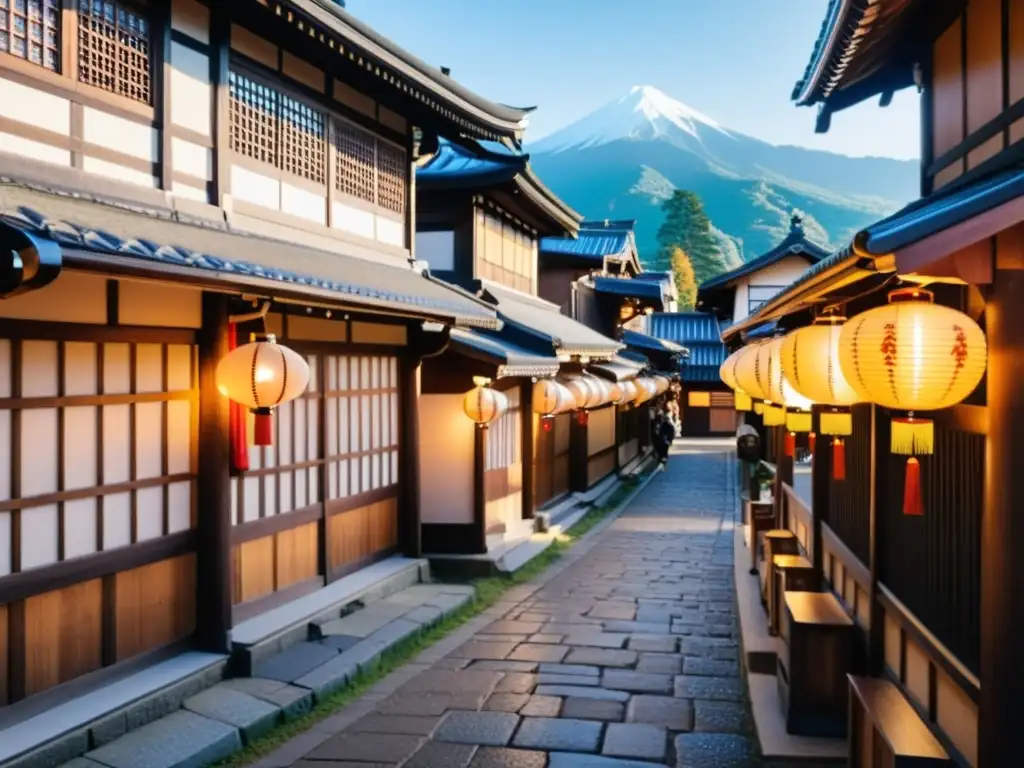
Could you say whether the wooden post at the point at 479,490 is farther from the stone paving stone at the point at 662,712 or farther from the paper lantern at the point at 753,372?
the stone paving stone at the point at 662,712

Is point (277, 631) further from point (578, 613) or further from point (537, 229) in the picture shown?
point (537, 229)

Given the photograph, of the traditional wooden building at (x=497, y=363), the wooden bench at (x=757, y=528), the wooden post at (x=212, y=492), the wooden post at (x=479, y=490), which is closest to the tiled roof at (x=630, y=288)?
the traditional wooden building at (x=497, y=363)

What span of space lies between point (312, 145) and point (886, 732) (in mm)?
10014

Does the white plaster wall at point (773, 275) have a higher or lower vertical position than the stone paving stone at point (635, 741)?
higher

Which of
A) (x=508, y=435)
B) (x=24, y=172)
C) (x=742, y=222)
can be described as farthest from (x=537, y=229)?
(x=742, y=222)

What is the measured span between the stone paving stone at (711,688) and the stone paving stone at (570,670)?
3.22 feet

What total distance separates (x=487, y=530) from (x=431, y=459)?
1892 mm

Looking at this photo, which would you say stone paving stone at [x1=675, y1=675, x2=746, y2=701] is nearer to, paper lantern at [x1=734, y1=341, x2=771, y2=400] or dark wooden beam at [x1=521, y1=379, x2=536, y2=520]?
paper lantern at [x1=734, y1=341, x2=771, y2=400]

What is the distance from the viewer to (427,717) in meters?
8.88

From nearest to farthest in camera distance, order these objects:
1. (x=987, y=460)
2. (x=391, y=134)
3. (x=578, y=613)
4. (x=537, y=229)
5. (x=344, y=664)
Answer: (x=987, y=460)
(x=344, y=664)
(x=578, y=613)
(x=391, y=134)
(x=537, y=229)

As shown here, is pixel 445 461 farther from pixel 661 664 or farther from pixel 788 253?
pixel 788 253

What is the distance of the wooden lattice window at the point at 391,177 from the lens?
45.9ft

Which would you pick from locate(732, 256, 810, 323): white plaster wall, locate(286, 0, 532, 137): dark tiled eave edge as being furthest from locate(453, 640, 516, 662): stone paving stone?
locate(732, 256, 810, 323): white plaster wall

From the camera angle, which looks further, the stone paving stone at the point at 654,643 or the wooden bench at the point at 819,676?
the stone paving stone at the point at 654,643
